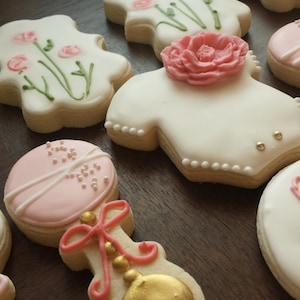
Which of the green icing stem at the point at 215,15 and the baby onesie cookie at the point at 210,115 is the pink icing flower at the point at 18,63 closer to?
the baby onesie cookie at the point at 210,115

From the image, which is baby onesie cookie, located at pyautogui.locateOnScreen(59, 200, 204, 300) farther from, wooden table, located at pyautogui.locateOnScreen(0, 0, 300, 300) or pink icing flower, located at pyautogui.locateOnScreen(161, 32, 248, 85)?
pink icing flower, located at pyautogui.locateOnScreen(161, 32, 248, 85)

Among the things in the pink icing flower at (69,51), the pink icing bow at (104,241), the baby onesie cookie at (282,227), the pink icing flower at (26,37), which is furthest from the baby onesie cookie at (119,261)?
the pink icing flower at (26,37)

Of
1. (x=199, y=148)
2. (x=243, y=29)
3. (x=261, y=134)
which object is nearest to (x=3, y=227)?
(x=199, y=148)

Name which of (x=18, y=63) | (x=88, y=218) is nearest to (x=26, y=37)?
(x=18, y=63)

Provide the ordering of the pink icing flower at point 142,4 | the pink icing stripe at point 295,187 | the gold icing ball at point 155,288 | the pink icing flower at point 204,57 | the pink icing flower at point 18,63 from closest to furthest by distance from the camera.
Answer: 1. the gold icing ball at point 155,288
2. the pink icing stripe at point 295,187
3. the pink icing flower at point 204,57
4. the pink icing flower at point 18,63
5. the pink icing flower at point 142,4

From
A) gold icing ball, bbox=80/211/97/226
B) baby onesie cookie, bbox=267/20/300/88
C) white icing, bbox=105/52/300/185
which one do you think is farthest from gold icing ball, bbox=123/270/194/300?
baby onesie cookie, bbox=267/20/300/88

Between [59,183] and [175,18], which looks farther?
[175,18]

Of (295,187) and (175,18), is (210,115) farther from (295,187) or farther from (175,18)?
(175,18)
